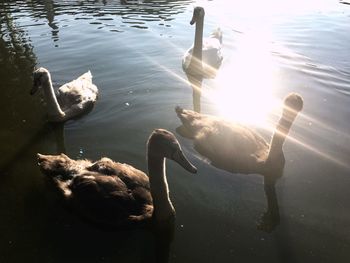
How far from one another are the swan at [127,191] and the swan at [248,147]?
7.70 ft

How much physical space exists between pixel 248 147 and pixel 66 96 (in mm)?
6071

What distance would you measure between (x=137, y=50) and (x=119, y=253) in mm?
12503

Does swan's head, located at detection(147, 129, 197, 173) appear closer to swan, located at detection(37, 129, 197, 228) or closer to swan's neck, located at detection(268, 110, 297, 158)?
swan, located at detection(37, 129, 197, 228)

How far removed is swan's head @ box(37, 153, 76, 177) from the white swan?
8036 mm

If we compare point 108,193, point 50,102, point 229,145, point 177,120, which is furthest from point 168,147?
point 50,102

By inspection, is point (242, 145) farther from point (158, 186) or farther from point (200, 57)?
point (200, 57)

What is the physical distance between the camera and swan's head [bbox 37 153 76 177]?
29.3ft

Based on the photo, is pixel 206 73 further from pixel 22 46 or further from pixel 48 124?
pixel 22 46

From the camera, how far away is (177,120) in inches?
490

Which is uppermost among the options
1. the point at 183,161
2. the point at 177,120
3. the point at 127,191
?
the point at 183,161

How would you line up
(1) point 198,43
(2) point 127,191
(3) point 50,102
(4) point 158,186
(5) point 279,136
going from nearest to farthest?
(4) point 158,186
(2) point 127,191
(5) point 279,136
(3) point 50,102
(1) point 198,43

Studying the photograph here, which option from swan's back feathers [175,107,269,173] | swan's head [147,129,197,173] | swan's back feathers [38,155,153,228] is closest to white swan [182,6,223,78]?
swan's back feathers [175,107,269,173]

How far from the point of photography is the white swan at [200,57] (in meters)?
16.0

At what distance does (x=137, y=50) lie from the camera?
1850 cm
